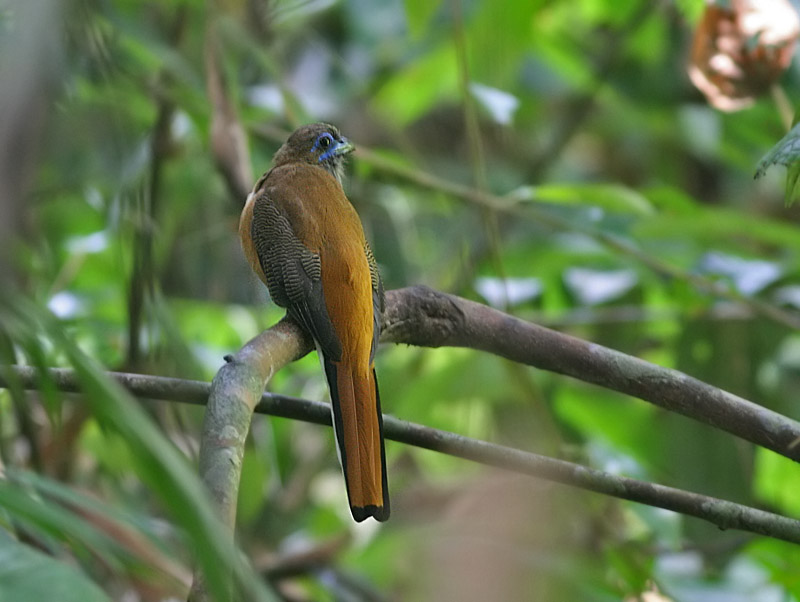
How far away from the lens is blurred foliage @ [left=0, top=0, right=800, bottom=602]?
8.36ft

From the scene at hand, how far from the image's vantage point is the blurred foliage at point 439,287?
2.55m

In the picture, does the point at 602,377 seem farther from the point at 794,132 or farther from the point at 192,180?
the point at 192,180

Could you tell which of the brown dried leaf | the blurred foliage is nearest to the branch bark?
the blurred foliage

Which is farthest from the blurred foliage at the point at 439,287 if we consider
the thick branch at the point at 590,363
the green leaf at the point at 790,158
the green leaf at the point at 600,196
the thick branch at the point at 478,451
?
the green leaf at the point at 790,158

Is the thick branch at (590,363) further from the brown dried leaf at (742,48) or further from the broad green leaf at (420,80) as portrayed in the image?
the broad green leaf at (420,80)

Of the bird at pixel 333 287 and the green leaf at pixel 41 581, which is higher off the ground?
the green leaf at pixel 41 581

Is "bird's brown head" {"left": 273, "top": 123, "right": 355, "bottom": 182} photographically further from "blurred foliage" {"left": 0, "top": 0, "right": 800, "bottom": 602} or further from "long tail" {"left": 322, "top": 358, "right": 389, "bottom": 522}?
"long tail" {"left": 322, "top": 358, "right": 389, "bottom": 522}

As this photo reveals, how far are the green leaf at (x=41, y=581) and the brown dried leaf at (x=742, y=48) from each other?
235cm

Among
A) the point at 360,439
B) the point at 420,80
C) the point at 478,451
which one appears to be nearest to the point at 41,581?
the point at 478,451

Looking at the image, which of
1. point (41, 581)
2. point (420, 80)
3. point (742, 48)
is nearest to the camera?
point (41, 581)

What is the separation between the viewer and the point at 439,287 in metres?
4.12

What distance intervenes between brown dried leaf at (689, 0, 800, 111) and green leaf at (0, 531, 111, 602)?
7.71 ft

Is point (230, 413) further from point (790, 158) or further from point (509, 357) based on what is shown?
point (790, 158)

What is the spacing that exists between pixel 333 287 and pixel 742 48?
4.25 ft
